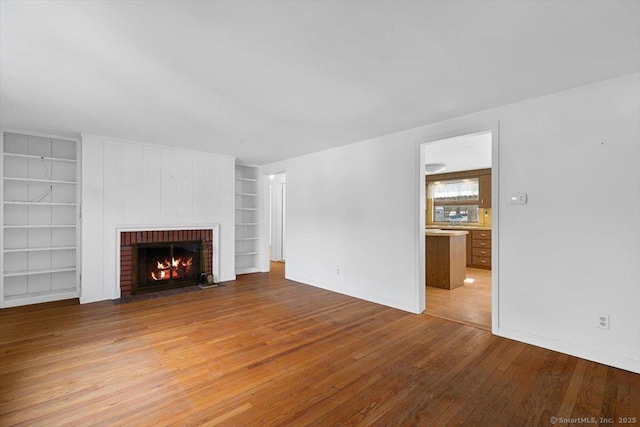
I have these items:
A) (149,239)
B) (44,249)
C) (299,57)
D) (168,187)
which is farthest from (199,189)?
(299,57)

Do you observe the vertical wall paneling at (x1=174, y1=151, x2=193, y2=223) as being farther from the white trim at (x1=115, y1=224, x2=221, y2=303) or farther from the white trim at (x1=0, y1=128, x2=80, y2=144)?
the white trim at (x1=0, y1=128, x2=80, y2=144)

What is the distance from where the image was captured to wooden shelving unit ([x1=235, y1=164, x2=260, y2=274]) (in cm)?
684

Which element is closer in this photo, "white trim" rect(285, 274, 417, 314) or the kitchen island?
"white trim" rect(285, 274, 417, 314)

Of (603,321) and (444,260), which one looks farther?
(444,260)

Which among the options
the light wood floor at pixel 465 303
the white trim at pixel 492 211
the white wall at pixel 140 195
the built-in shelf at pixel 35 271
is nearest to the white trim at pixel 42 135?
the white wall at pixel 140 195

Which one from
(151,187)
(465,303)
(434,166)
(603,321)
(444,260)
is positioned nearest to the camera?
(603,321)

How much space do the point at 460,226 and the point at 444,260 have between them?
323 cm

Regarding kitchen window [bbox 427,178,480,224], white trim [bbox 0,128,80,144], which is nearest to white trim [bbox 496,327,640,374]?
kitchen window [bbox 427,178,480,224]

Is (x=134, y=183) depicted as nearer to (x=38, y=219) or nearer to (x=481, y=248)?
(x=38, y=219)

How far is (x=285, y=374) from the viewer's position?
2439 millimetres

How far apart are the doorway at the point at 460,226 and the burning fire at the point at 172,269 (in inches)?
168

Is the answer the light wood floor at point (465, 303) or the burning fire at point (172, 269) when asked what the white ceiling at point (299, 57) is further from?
the burning fire at point (172, 269)

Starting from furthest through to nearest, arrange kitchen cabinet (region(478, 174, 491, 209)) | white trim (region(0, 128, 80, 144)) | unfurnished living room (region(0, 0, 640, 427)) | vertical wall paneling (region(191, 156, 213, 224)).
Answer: kitchen cabinet (region(478, 174, 491, 209)), vertical wall paneling (region(191, 156, 213, 224)), white trim (region(0, 128, 80, 144)), unfurnished living room (region(0, 0, 640, 427))

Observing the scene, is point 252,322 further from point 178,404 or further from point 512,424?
point 512,424
